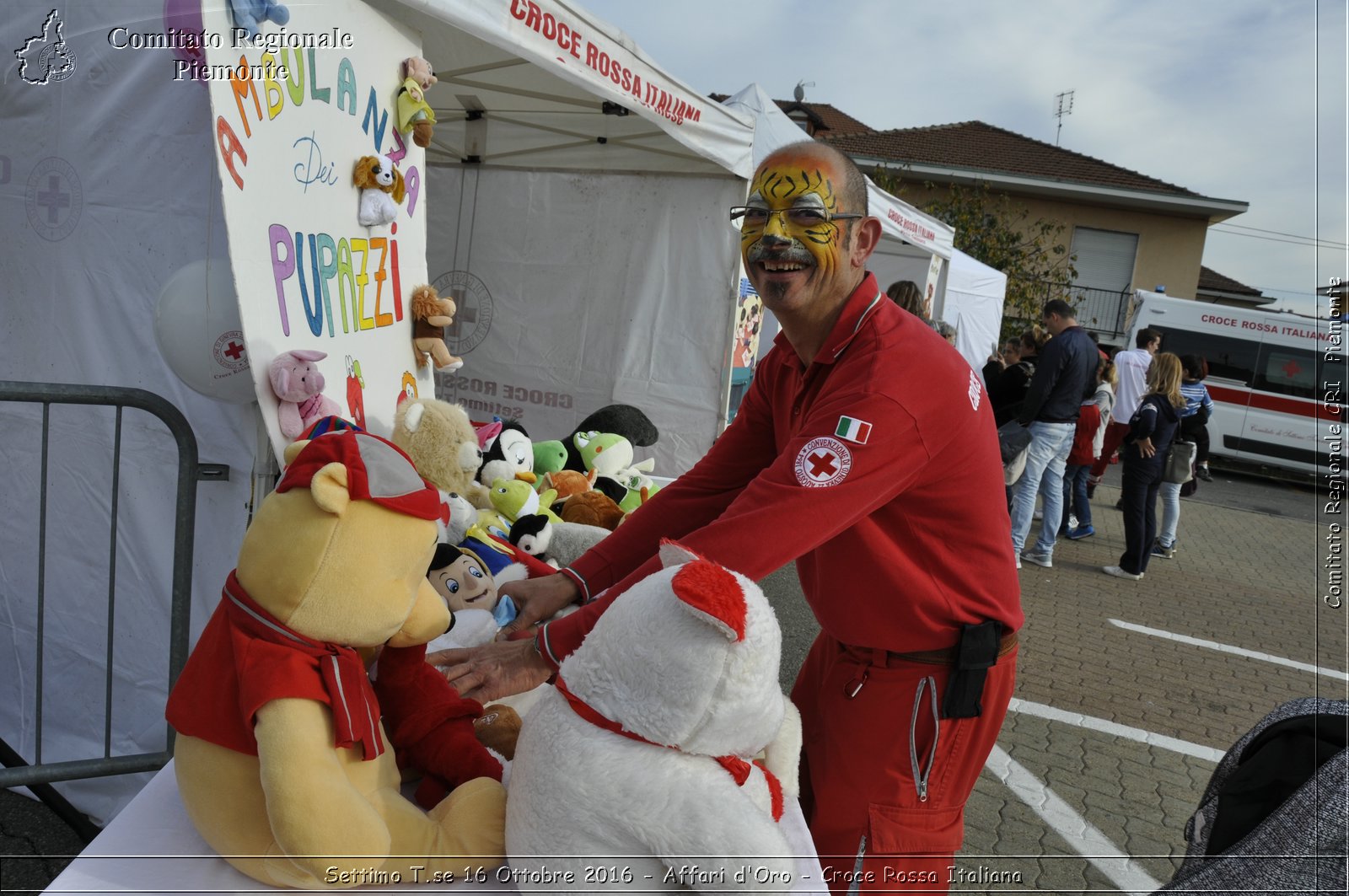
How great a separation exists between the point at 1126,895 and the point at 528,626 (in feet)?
8.01

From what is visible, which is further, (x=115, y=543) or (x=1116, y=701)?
(x=1116, y=701)

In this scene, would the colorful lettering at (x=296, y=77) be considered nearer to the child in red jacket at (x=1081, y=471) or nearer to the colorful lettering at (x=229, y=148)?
the colorful lettering at (x=229, y=148)

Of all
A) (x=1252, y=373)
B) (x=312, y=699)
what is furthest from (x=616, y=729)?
(x=1252, y=373)

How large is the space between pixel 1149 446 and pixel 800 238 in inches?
252

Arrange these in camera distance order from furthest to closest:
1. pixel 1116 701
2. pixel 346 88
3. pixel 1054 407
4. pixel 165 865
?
pixel 1054 407, pixel 1116 701, pixel 346 88, pixel 165 865

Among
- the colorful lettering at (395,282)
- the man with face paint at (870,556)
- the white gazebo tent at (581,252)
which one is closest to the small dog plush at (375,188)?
the colorful lettering at (395,282)

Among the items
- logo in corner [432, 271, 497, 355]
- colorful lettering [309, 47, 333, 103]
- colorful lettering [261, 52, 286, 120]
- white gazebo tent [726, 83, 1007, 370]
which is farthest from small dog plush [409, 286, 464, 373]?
white gazebo tent [726, 83, 1007, 370]

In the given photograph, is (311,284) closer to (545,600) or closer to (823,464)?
(545,600)

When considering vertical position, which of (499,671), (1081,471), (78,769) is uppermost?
(499,671)

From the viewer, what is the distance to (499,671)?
165cm

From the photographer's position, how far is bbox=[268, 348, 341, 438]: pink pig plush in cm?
221

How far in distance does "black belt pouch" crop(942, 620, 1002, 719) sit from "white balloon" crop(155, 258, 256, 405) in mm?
1797

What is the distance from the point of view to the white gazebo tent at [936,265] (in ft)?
21.1

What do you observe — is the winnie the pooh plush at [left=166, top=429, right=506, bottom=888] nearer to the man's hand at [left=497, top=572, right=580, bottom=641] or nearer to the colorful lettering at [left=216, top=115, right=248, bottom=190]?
the man's hand at [left=497, top=572, right=580, bottom=641]
